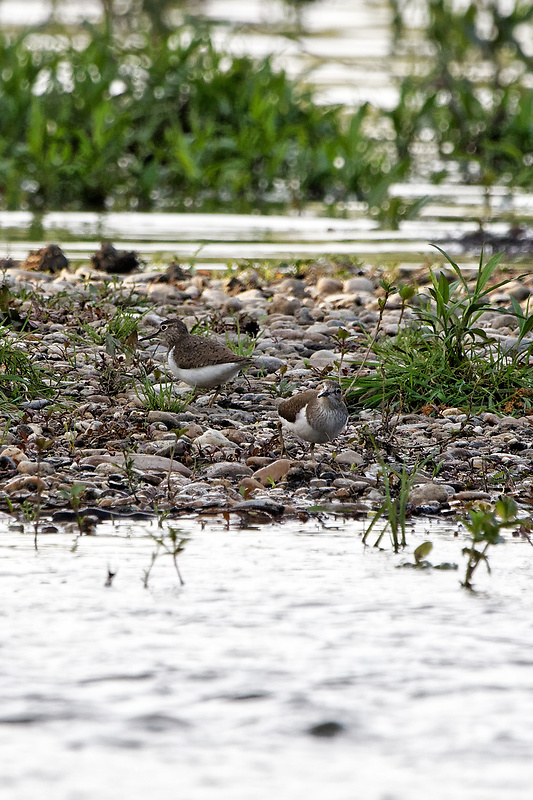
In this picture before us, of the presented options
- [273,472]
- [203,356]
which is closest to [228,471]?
[273,472]

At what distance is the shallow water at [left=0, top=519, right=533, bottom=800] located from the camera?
2.64 meters

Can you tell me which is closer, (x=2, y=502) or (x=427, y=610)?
(x=427, y=610)

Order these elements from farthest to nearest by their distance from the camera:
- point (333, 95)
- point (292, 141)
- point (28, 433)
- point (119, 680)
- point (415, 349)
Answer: point (333, 95), point (292, 141), point (415, 349), point (28, 433), point (119, 680)

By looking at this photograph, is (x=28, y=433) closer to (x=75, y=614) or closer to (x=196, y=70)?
(x=75, y=614)

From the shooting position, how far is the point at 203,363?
5.58 meters

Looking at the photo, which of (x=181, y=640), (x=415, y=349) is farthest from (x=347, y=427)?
(x=181, y=640)

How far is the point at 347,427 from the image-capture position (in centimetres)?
547

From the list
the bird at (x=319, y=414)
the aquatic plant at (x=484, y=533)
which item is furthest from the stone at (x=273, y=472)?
the aquatic plant at (x=484, y=533)

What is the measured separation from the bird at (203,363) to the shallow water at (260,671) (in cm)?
146

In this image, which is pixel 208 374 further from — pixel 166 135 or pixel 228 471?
pixel 166 135

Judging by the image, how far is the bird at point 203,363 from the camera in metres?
5.60

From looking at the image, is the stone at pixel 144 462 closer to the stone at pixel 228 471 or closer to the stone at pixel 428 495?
the stone at pixel 228 471

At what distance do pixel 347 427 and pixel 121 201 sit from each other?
8.16 metres

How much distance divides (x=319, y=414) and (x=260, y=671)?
192 cm
